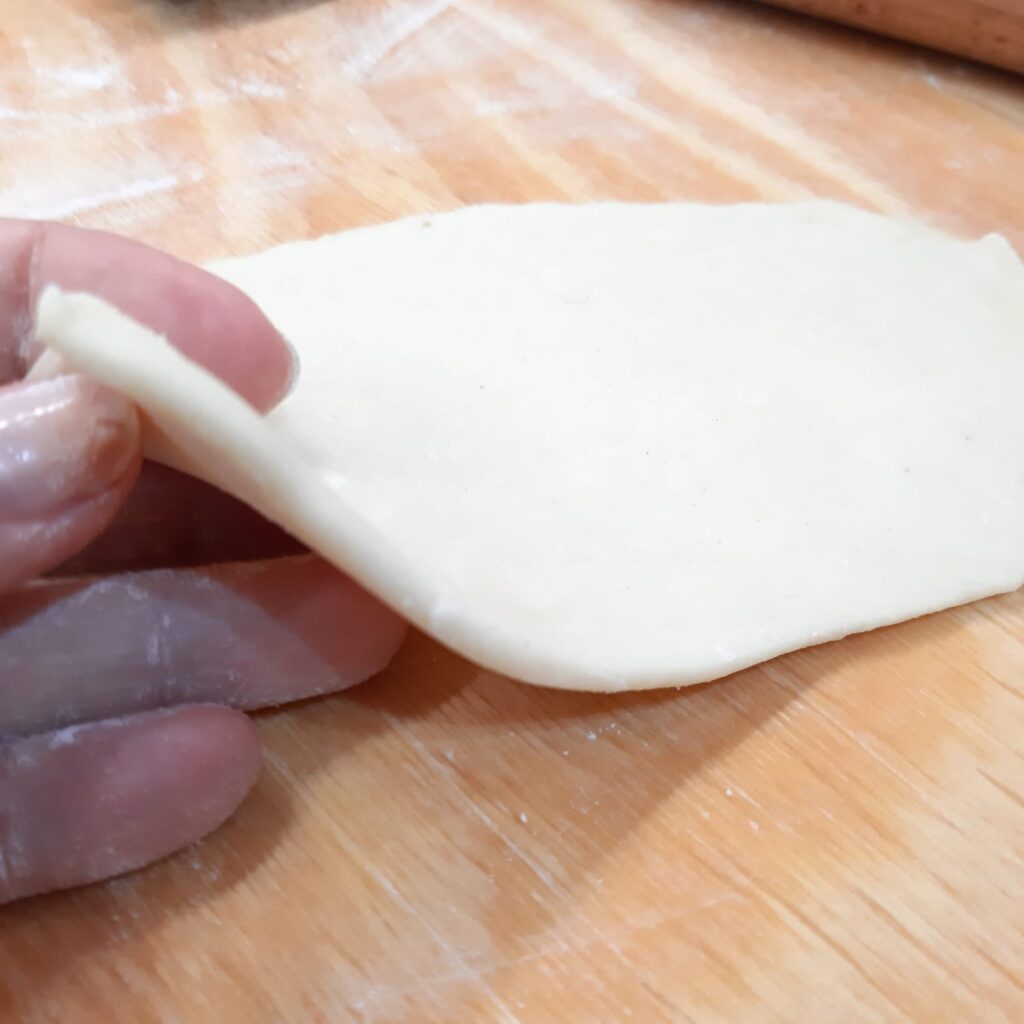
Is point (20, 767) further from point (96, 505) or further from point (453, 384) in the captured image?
point (453, 384)

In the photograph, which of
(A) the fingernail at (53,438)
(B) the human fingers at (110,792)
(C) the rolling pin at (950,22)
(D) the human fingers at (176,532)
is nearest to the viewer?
(A) the fingernail at (53,438)

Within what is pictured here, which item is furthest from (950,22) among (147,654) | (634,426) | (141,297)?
(147,654)

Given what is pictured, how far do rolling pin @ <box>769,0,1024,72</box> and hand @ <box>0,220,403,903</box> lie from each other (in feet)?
3.52

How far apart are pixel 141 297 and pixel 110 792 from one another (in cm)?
29

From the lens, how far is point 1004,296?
0.94 m

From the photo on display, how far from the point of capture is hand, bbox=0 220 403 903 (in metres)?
0.56

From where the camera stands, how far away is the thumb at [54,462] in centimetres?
44

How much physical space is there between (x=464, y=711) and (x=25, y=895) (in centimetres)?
29

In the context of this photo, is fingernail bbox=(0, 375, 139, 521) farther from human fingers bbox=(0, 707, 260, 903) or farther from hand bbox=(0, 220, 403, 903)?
human fingers bbox=(0, 707, 260, 903)

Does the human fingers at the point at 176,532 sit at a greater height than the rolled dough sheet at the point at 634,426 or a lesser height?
lesser

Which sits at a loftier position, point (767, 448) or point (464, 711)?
point (767, 448)

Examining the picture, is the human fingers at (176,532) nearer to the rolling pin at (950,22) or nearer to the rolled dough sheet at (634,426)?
the rolled dough sheet at (634,426)

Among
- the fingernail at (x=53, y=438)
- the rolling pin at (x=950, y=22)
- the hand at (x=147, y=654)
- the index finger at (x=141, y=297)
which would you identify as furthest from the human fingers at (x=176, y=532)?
the rolling pin at (x=950, y=22)

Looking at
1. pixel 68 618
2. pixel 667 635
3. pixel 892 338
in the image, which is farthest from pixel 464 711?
pixel 892 338
